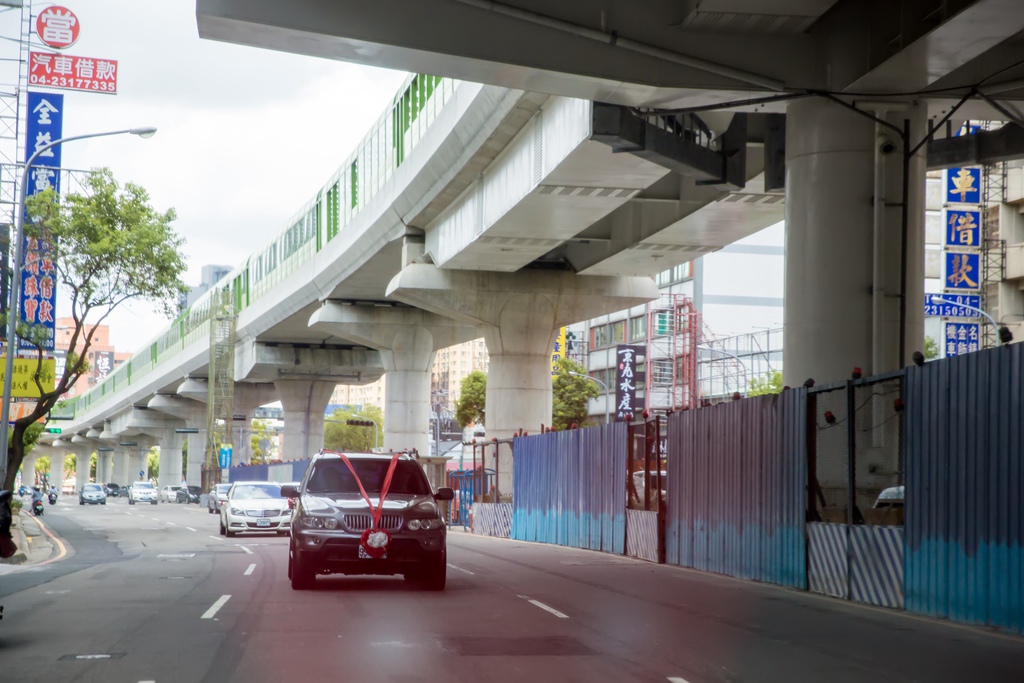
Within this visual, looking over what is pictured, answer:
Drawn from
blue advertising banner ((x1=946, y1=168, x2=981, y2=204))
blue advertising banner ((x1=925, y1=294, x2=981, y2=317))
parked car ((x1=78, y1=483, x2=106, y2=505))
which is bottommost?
parked car ((x1=78, y1=483, x2=106, y2=505))

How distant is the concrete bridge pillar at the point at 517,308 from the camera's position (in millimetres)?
39000

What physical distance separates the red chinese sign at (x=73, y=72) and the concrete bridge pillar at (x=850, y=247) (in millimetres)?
39257

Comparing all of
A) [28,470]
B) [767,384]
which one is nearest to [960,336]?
[767,384]

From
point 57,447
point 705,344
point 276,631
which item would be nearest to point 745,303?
point 705,344

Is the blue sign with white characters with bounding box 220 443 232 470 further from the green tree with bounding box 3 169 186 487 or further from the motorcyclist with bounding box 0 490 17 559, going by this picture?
the motorcyclist with bounding box 0 490 17 559

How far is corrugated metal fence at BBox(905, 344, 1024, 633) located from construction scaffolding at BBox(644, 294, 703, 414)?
6109 cm

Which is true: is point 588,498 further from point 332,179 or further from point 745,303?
point 745,303

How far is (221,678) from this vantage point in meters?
9.33

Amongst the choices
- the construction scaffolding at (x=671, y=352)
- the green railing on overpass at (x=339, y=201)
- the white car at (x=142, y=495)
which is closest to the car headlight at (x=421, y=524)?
the green railing on overpass at (x=339, y=201)

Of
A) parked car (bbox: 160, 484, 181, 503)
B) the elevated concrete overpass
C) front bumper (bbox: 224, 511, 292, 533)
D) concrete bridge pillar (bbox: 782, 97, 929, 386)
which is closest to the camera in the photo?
concrete bridge pillar (bbox: 782, 97, 929, 386)

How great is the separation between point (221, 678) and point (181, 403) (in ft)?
335

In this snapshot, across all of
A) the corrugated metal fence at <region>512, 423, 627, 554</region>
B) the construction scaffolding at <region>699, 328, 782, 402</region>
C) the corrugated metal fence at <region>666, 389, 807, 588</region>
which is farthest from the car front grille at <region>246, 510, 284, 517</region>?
the construction scaffolding at <region>699, 328, 782, 402</region>

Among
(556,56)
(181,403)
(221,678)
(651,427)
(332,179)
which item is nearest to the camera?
(221,678)

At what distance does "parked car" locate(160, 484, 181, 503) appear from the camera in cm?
10206
